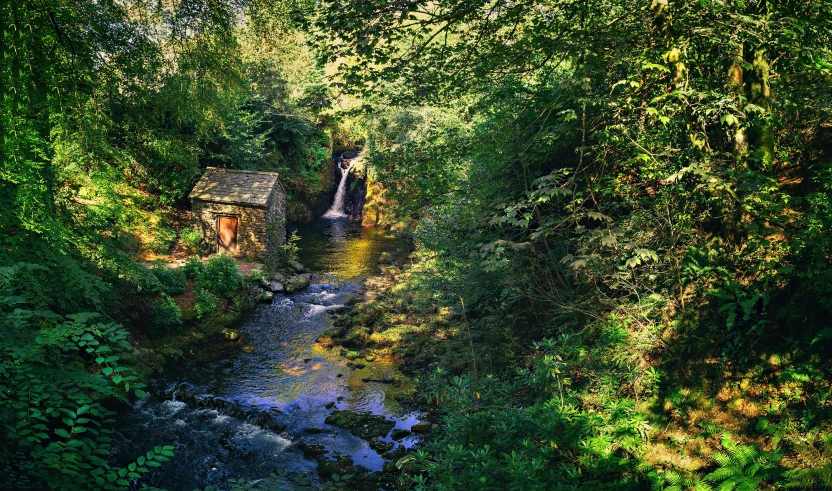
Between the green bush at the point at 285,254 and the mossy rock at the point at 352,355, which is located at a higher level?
the green bush at the point at 285,254

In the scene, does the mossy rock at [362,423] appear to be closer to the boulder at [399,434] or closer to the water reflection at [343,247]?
the boulder at [399,434]

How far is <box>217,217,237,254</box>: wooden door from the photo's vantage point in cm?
1884

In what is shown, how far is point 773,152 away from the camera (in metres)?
5.57

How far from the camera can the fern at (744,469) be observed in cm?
377

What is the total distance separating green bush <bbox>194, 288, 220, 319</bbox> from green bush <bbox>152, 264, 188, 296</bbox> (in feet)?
1.44

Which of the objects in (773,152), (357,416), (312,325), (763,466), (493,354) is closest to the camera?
(763,466)

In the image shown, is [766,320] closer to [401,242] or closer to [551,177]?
[551,177]

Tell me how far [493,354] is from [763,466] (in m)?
4.59

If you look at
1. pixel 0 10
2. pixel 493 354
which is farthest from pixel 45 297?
pixel 493 354

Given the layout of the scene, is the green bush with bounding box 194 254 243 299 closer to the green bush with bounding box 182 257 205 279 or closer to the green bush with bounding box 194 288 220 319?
the green bush with bounding box 182 257 205 279

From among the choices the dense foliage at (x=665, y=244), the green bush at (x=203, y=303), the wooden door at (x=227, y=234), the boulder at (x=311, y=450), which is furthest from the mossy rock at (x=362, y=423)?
the wooden door at (x=227, y=234)

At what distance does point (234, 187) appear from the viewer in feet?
62.7

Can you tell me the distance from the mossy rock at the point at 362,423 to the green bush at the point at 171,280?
21.8ft

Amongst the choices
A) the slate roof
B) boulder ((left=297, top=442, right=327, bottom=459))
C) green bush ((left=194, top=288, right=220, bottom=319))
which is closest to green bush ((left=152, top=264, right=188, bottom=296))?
green bush ((left=194, top=288, right=220, bottom=319))
